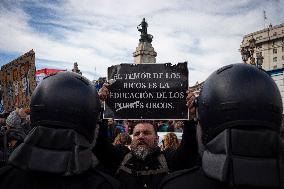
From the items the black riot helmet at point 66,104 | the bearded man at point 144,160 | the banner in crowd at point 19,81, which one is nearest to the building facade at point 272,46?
the banner in crowd at point 19,81

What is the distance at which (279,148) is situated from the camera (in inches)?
61.3

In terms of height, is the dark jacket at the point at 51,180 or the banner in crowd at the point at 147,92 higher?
the banner in crowd at the point at 147,92

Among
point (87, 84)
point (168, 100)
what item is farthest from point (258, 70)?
point (168, 100)

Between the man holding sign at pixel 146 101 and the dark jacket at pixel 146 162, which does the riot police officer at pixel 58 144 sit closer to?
the dark jacket at pixel 146 162

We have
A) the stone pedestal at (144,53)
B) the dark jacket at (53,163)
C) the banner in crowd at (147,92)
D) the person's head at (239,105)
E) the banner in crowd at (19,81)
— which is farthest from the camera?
the stone pedestal at (144,53)

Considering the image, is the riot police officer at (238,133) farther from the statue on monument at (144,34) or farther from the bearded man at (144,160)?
the statue on monument at (144,34)

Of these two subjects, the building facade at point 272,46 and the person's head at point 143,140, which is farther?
the building facade at point 272,46

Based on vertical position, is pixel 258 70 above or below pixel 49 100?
above

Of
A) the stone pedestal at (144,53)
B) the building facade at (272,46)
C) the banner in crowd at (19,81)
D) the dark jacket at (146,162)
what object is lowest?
the dark jacket at (146,162)

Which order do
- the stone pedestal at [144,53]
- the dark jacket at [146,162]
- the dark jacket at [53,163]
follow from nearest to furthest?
the dark jacket at [53,163]
the dark jacket at [146,162]
the stone pedestal at [144,53]

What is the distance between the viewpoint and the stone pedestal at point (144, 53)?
35734 millimetres

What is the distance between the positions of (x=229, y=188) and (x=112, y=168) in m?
2.18

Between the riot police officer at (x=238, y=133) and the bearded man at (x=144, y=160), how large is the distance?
1626mm

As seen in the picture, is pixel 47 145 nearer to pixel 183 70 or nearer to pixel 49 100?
pixel 49 100
